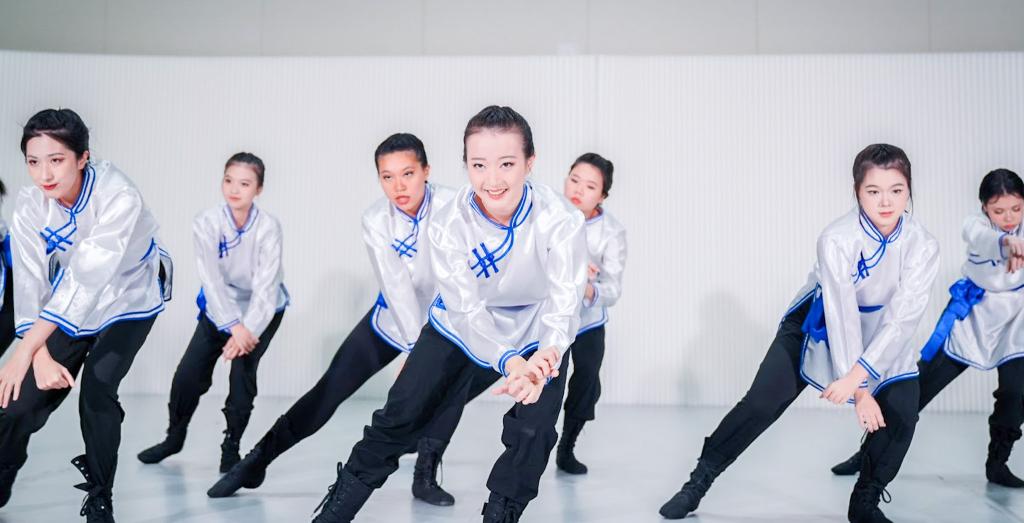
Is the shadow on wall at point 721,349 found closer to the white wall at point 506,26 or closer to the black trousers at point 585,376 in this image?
the white wall at point 506,26

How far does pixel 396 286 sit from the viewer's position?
2.77 meters

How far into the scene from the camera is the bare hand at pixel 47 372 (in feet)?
7.10

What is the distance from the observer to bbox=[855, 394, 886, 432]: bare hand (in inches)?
93.1

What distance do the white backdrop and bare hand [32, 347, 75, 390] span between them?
134 inches

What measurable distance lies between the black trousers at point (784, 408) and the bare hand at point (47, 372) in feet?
6.07

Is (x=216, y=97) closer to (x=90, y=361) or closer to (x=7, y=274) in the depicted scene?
(x=7, y=274)

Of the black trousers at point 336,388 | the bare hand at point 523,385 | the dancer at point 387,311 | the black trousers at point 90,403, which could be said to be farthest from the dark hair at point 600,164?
the black trousers at point 90,403

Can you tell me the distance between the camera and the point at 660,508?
2.77 metres

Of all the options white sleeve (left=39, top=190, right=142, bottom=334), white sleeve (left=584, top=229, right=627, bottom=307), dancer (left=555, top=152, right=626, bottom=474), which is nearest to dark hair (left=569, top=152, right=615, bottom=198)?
dancer (left=555, top=152, right=626, bottom=474)

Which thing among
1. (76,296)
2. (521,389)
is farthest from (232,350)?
(521,389)

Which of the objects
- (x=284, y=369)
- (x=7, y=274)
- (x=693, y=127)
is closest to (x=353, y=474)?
(x=7, y=274)

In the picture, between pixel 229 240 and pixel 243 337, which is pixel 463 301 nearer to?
pixel 243 337

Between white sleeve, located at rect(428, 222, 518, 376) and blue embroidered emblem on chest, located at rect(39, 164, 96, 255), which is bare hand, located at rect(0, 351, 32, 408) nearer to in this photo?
blue embroidered emblem on chest, located at rect(39, 164, 96, 255)

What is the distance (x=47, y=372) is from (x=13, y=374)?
7 centimetres
